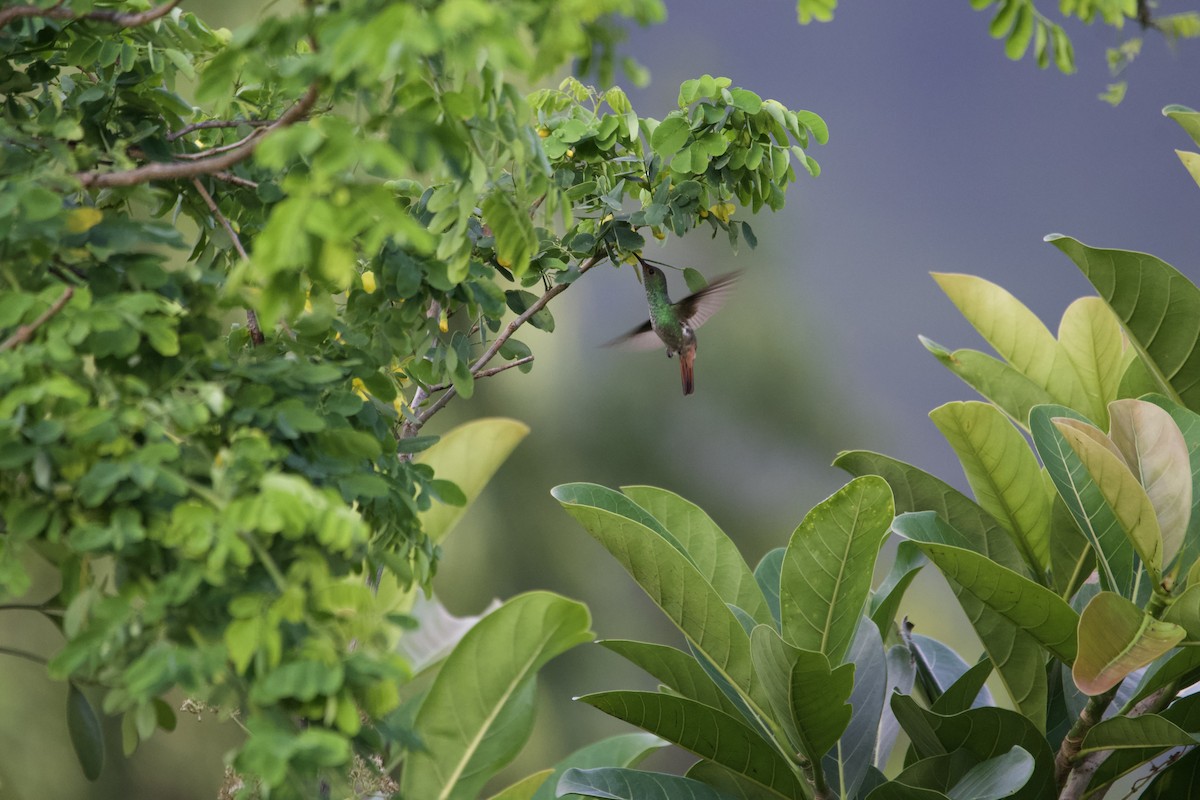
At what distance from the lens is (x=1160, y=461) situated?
3.51 feet

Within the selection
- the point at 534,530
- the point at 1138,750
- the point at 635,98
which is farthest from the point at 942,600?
the point at 1138,750

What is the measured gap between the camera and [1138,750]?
43.4 inches

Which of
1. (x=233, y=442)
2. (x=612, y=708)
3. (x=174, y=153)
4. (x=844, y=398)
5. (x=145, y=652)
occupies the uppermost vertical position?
(x=174, y=153)

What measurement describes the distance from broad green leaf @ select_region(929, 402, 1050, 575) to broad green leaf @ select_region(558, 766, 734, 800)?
501 millimetres

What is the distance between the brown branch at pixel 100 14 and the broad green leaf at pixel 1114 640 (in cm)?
94

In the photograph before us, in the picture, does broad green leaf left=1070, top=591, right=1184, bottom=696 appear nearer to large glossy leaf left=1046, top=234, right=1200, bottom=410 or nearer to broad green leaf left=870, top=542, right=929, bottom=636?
broad green leaf left=870, top=542, right=929, bottom=636

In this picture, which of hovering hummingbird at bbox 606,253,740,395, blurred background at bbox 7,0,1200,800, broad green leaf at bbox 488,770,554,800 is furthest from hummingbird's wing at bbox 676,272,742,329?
blurred background at bbox 7,0,1200,800

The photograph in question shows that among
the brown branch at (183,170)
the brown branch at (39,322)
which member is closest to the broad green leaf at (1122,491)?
the brown branch at (183,170)

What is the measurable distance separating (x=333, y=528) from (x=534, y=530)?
3072mm

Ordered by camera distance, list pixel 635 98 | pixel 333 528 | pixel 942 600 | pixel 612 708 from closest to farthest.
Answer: pixel 333 528 → pixel 612 708 → pixel 942 600 → pixel 635 98

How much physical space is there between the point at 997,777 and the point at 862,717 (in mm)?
205

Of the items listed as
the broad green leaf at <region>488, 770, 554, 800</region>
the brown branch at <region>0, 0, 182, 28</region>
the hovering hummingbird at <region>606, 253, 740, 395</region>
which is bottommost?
the broad green leaf at <region>488, 770, 554, 800</region>

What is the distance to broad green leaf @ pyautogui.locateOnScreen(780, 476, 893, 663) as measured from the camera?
103cm

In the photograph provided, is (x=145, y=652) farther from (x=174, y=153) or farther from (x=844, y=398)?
(x=844, y=398)
